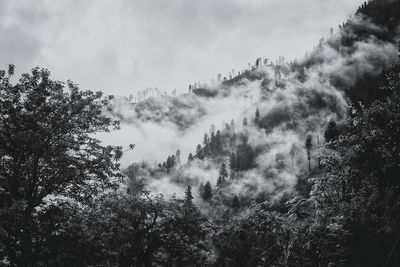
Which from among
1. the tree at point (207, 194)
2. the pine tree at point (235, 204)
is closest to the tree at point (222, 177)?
the tree at point (207, 194)

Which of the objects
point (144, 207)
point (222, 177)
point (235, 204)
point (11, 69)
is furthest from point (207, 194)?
point (11, 69)

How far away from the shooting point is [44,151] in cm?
1775

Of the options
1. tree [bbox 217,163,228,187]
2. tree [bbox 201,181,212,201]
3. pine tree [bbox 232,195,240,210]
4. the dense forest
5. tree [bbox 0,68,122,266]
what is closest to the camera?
the dense forest

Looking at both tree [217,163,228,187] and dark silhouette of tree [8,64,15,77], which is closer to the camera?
dark silhouette of tree [8,64,15,77]

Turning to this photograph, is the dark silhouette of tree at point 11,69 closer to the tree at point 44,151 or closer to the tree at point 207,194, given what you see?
the tree at point 44,151

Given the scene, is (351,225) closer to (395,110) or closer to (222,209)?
(395,110)

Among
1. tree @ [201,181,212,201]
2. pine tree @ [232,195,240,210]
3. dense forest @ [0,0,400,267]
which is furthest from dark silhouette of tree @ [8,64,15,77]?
tree @ [201,181,212,201]

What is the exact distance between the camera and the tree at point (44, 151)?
53.9 feet

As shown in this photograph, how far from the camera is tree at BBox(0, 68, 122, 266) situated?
1642cm

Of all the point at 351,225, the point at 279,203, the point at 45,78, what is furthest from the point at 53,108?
the point at 279,203

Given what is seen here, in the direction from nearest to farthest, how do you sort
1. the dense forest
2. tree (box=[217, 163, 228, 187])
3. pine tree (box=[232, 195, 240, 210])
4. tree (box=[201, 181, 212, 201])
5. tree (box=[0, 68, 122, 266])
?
1. the dense forest
2. tree (box=[0, 68, 122, 266])
3. pine tree (box=[232, 195, 240, 210])
4. tree (box=[201, 181, 212, 201])
5. tree (box=[217, 163, 228, 187])

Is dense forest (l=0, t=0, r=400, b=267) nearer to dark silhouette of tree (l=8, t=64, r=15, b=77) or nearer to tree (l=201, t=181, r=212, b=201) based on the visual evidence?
dark silhouette of tree (l=8, t=64, r=15, b=77)

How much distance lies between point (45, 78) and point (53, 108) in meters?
1.75

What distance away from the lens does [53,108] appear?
61.1 ft
